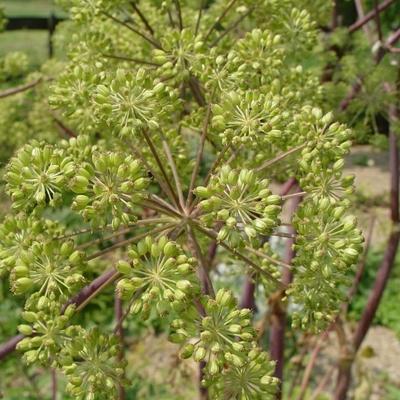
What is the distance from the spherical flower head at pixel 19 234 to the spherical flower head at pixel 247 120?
0.50 m

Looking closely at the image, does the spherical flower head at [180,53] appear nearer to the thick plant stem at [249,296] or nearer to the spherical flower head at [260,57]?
the spherical flower head at [260,57]

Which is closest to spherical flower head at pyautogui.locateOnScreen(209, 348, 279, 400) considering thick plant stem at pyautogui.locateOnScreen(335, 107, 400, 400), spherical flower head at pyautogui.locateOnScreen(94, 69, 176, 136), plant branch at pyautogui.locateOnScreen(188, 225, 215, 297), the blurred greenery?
plant branch at pyautogui.locateOnScreen(188, 225, 215, 297)

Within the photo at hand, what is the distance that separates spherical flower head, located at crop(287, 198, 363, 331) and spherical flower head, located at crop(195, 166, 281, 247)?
140mm

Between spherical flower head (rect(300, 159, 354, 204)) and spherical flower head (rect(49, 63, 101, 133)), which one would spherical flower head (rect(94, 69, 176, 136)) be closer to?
spherical flower head (rect(49, 63, 101, 133))

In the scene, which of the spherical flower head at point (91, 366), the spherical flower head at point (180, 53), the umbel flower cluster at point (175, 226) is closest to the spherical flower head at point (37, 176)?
the umbel flower cluster at point (175, 226)

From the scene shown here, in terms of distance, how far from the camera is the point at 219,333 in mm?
1442

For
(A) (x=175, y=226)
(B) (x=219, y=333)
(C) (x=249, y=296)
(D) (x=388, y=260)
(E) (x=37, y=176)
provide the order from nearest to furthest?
(B) (x=219, y=333)
(E) (x=37, y=176)
(A) (x=175, y=226)
(C) (x=249, y=296)
(D) (x=388, y=260)

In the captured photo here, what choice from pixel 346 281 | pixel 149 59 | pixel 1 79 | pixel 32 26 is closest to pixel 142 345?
pixel 1 79

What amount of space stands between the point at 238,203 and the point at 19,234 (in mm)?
577

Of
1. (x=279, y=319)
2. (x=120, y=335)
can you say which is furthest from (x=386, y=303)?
(x=120, y=335)

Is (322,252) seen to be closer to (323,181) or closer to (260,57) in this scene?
(323,181)

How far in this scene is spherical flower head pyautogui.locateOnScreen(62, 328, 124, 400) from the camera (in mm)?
1488

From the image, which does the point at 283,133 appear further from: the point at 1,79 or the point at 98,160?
the point at 1,79

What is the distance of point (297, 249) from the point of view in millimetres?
1617
